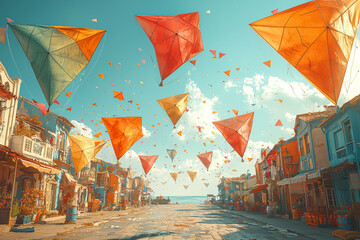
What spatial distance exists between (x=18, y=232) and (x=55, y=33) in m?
10.6

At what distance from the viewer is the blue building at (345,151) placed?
49.5 feet

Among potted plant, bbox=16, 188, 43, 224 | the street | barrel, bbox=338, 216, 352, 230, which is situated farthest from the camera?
potted plant, bbox=16, 188, 43, 224

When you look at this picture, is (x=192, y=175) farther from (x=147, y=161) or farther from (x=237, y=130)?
(x=237, y=130)

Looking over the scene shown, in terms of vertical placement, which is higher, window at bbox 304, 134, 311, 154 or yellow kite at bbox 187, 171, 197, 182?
window at bbox 304, 134, 311, 154

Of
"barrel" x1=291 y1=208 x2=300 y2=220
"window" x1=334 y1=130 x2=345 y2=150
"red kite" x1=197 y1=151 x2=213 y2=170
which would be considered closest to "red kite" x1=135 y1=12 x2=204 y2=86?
"window" x1=334 y1=130 x2=345 y2=150

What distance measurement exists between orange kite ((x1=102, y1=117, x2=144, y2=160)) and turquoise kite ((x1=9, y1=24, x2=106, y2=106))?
28.1ft

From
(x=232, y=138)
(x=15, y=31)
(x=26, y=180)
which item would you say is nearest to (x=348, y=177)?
(x=232, y=138)

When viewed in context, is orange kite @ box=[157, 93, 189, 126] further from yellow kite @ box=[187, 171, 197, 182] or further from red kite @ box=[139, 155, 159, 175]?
yellow kite @ box=[187, 171, 197, 182]

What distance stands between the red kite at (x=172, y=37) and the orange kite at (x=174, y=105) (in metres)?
4.77

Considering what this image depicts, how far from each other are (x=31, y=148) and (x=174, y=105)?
12.3 meters

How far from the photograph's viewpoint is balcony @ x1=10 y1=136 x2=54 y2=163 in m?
18.3

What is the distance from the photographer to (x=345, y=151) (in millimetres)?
16531

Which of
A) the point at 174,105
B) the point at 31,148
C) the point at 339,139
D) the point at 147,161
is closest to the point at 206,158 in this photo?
the point at 147,161

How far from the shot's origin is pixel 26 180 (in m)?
20.0
